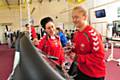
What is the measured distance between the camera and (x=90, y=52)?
1.98 metres

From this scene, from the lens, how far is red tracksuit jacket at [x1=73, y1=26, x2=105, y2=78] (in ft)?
6.34

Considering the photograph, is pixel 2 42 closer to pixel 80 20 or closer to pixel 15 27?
pixel 15 27

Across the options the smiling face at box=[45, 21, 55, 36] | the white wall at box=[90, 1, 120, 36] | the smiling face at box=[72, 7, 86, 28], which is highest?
the white wall at box=[90, 1, 120, 36]

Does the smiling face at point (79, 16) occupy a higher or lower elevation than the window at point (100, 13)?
lower

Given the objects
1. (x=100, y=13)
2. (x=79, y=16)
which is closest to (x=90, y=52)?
(x=79, y=16)

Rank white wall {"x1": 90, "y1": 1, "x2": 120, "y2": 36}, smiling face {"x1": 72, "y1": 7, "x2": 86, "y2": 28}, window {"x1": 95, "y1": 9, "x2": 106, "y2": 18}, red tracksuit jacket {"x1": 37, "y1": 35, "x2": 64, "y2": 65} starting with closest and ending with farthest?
smiling face {"x1": 72, "y1": 7, "x2": 86, "y2": 28} → red tracksuit jacket {"x1": 37, "y1": 35, "x2": 64, "y2": 65} → white wall {"x1": 90, "y1": 1, "x2": 120, "y2": 36} → window {"x1": 95, "y1": 9, "x2": 106, "y2": 18}

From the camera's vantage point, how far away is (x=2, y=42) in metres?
22.6

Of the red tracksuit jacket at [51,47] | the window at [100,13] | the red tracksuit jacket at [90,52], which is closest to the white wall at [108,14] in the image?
the window at [100,13]

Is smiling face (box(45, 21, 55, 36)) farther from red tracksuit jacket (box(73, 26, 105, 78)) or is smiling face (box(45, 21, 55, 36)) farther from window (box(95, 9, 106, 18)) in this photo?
window (box(95, 9, 106, 18))

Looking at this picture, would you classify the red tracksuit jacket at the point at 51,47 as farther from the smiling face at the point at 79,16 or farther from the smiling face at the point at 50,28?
the smiling face at the point at 79,16

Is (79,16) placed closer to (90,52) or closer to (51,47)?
(90,52)

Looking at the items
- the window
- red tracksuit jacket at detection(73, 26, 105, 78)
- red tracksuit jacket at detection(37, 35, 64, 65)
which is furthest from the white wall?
red tracksuit jacket at detection(73, 26, 105, 78)

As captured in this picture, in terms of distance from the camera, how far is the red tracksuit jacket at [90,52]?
1933 millimetres

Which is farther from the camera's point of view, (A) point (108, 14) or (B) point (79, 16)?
(A) point (108, 14)
